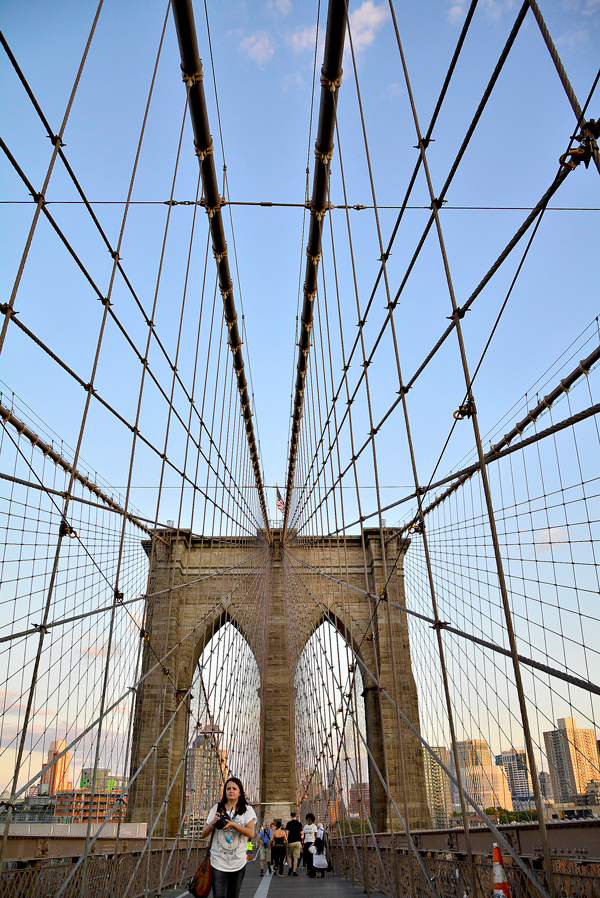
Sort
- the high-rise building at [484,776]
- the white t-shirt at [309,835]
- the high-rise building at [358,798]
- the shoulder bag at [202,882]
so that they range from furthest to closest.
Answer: the white t-shirt at [309,835], the high-rise building at [484,776], the high-rise building at [358,798], the shoulder bag at [202,882]

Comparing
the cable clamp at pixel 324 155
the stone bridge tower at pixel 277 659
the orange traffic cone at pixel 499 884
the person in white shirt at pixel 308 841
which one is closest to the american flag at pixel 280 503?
the stone bridge tower at pixel 277 659

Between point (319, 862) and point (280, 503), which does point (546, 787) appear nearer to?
point (319, 862)

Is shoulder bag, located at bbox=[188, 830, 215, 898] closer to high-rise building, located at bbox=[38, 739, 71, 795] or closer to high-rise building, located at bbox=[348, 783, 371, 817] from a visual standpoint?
high-rise building, located at bbox=[348, 783, 371, 817]

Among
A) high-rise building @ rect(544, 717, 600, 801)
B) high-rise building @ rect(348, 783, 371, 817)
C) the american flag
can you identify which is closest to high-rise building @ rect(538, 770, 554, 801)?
high-rise building @ rect(544, 717, 600, 801)

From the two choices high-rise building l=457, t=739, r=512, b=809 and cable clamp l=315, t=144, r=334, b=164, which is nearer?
cable clamp l=315, t=144, r=334, b=164

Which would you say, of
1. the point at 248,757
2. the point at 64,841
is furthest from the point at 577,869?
the point at 248,757

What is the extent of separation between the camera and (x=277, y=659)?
20.5 metres

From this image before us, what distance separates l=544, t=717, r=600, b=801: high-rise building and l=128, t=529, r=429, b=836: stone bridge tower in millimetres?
9939

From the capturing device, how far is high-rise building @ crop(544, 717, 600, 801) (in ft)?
18.3

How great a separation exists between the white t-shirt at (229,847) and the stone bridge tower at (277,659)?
42.2 feet

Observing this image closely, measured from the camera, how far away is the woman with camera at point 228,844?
3150 millimetres

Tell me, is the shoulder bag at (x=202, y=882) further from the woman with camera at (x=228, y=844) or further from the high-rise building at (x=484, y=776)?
the high-rise building at (x=484, y=776)

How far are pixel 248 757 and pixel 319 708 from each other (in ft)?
12.7

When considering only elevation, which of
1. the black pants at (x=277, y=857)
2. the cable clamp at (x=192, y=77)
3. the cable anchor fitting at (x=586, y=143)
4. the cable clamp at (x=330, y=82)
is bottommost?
the black pants at (x=277, y=857)
